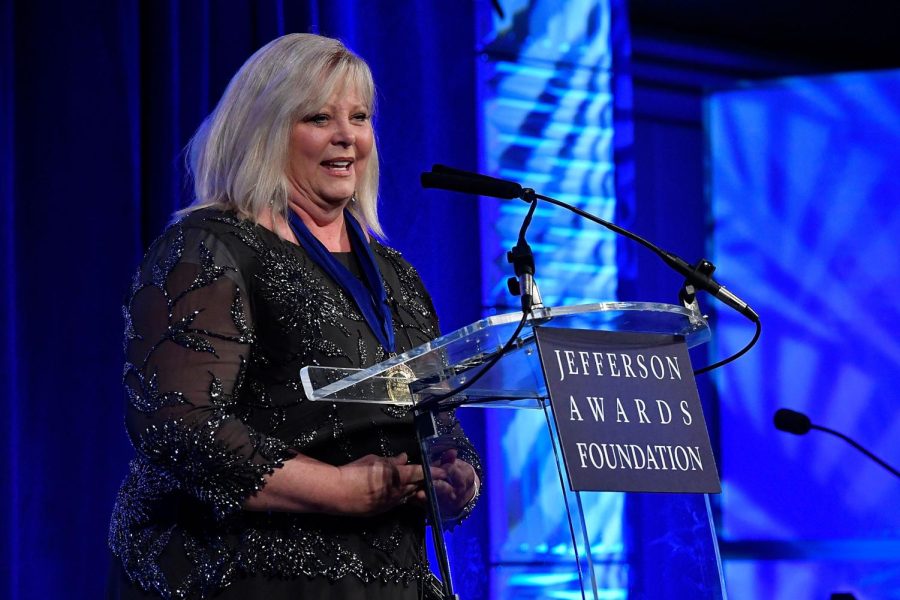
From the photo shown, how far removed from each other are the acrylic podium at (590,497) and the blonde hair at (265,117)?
1.61 feet

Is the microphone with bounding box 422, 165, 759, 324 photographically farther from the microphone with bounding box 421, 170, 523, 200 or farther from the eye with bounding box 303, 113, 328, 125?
the eye with bounding box 303, 113, 328, 125

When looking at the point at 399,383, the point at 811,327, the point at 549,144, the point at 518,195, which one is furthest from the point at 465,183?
the point at 811,327

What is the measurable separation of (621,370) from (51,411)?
5.22 ft

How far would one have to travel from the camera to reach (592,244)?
3.60 m

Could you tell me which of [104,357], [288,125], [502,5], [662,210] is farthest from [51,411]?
[662,210]

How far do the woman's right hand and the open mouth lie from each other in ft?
1.71

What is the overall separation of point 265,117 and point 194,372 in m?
0.49

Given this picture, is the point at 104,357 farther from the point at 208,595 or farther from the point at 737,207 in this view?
the point at 737,207

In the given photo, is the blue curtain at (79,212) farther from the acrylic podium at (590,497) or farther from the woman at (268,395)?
the acrylic podium at (590,497)

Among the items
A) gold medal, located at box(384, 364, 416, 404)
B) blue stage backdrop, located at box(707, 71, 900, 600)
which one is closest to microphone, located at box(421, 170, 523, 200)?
gold medal, located at box(384, 364, 416, 404)

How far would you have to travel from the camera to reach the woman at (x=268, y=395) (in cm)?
155

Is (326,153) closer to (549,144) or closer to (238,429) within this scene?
(238,429)

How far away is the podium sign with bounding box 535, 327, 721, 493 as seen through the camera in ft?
4.28

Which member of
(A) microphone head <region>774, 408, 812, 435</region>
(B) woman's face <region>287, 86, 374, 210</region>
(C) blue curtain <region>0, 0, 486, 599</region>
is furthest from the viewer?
(A) microphone head <region>774, 408, 812, 435</region>
